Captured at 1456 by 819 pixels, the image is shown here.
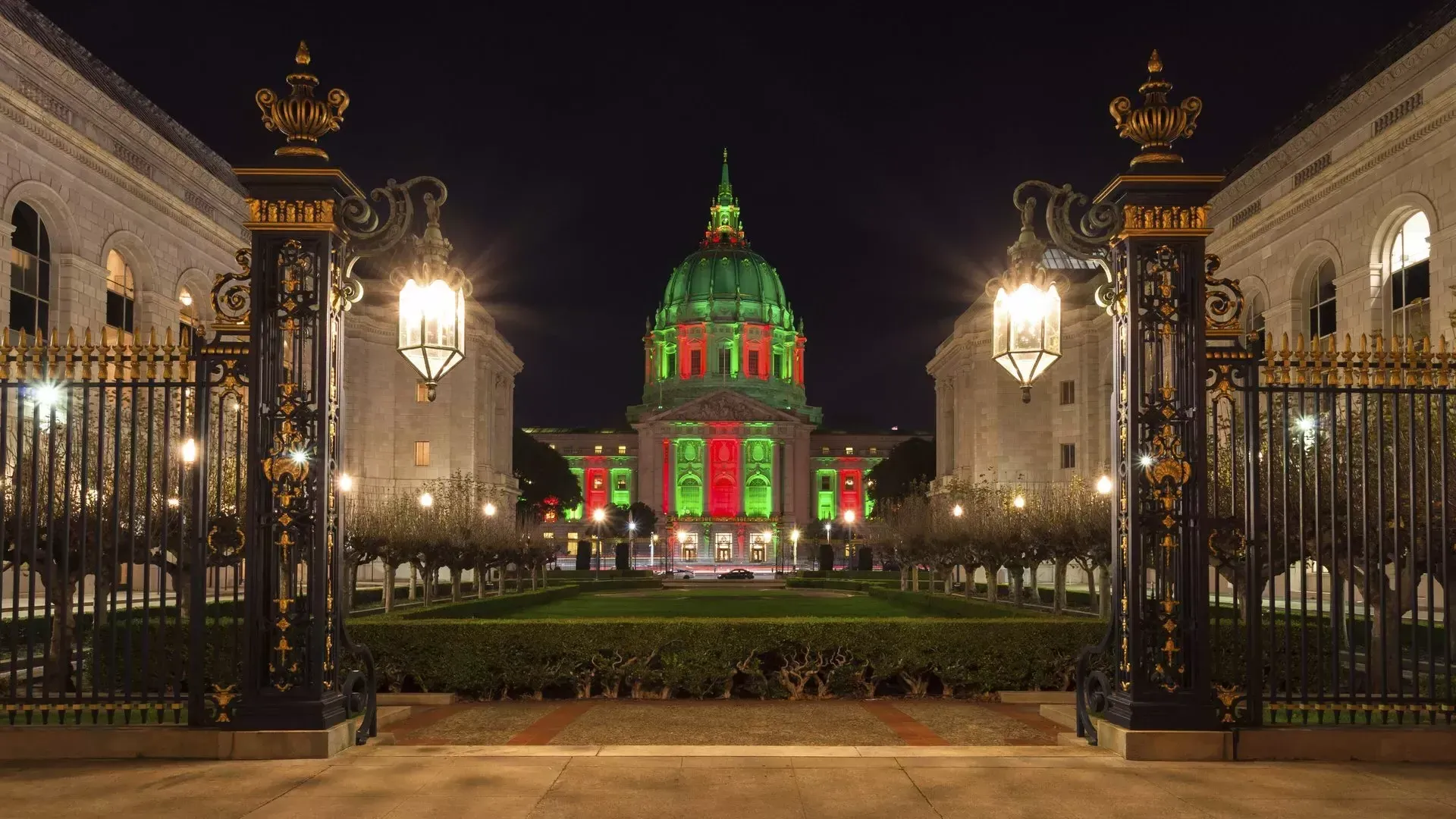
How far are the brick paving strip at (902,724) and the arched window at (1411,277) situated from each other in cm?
2020

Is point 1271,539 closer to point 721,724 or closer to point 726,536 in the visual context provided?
point 721,724

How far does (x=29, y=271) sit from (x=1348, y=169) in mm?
33883

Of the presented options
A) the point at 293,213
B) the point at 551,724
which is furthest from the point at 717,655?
the point at 293,213

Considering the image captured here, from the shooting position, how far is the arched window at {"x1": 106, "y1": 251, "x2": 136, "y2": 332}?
35375mm

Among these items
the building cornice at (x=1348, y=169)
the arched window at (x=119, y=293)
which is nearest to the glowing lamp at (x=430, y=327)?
the building cornice at (x=1348, y=169)

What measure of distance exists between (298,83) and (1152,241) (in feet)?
25.1

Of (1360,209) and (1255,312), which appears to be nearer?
(1360,209)

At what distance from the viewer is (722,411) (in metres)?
145

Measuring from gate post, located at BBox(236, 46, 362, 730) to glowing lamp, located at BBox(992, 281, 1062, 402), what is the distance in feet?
20.1

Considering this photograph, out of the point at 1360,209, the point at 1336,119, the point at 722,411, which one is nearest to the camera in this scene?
the point at 1360,209

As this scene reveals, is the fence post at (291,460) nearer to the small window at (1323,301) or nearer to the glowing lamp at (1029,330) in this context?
the glowing lamp at (1029,330)

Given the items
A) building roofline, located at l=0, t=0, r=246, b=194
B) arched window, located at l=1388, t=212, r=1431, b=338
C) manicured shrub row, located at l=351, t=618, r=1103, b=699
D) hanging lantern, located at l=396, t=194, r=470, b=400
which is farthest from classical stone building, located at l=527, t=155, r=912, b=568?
hanging lantern, located at l=396, t=194, r=470, b=400

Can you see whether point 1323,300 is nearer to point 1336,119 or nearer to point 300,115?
point 1336,119

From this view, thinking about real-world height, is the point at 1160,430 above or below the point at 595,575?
above
